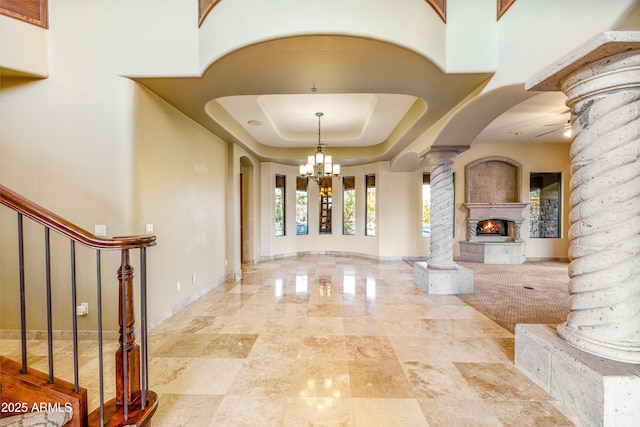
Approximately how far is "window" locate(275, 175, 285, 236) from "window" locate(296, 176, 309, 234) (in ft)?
1.70

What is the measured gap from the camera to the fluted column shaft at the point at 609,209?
5.99ft

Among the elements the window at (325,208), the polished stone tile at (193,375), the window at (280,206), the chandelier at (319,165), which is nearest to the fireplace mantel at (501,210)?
the window at (325,208)

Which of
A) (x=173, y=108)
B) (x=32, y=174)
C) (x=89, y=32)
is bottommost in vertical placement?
(x=32, y=174)

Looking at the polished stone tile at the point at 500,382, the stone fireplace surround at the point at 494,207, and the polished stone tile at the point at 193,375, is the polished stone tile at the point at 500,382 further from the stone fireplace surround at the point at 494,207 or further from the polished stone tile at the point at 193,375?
the stone fireplace surround at the point at 494,207

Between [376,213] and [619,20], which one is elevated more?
[619,20]

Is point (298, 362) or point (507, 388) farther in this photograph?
point (298, 362)

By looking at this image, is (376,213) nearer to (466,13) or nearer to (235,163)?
(235,163)

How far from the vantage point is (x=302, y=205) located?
905 cm

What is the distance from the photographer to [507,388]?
2.20 m

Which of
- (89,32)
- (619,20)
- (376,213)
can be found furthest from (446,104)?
(376,213)

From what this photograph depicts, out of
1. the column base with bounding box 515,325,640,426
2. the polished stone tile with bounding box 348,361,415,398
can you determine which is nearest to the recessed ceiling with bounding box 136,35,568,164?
the column base with bounding box 515,325,640,426

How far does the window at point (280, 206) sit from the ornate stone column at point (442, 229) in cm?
464

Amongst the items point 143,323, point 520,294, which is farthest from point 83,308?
point 520,294

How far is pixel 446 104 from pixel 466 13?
3.38 feet
